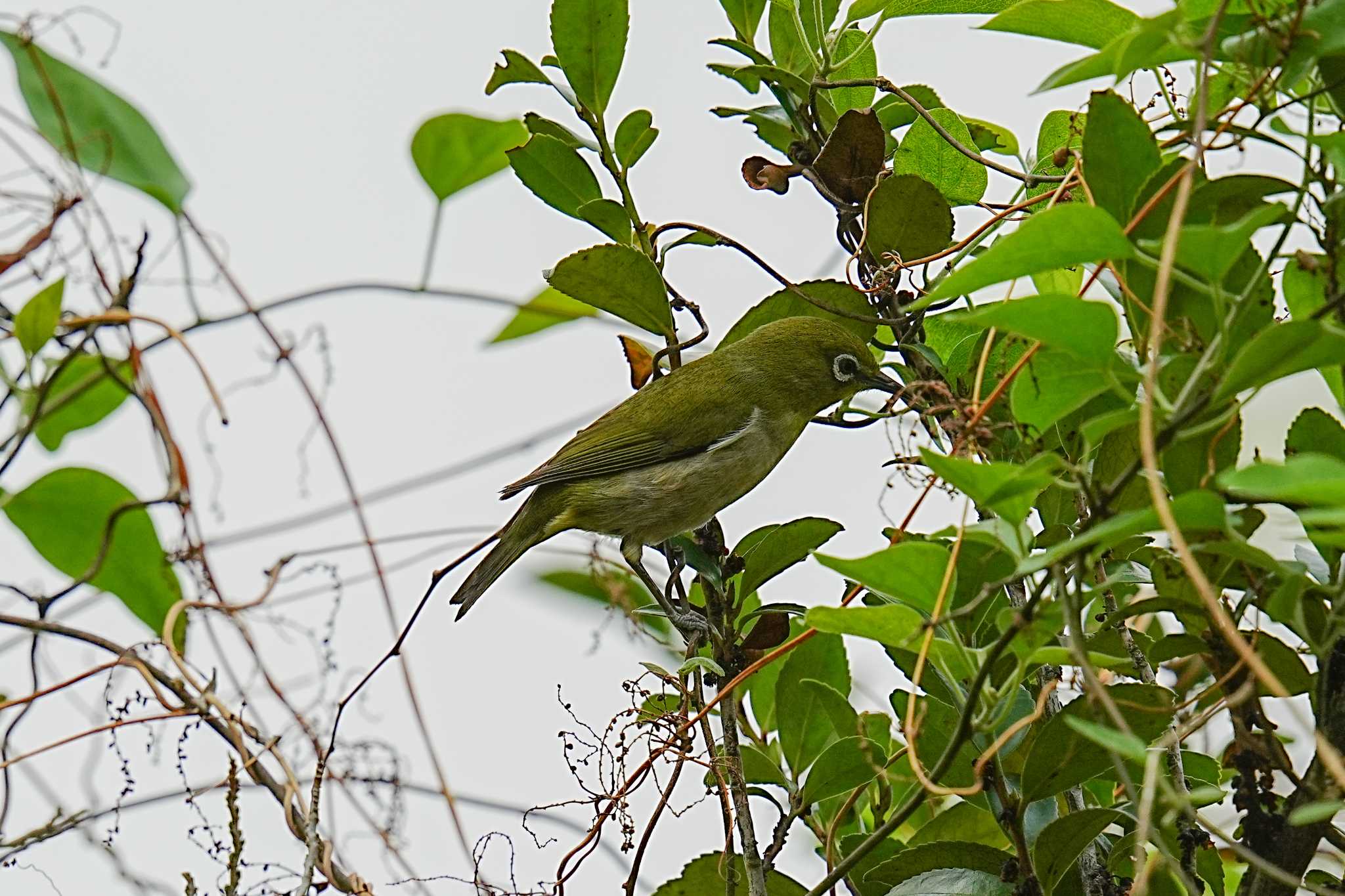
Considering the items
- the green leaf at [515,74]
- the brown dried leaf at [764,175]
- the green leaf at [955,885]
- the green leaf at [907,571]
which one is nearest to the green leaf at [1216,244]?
the green leaf at [907,571]

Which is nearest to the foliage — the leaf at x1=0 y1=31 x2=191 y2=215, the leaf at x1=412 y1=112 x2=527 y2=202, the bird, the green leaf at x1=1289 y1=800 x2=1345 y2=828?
the green leaf at x1=1289 y1=800 x2=1345 y2=828

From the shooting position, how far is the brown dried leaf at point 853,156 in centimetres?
118

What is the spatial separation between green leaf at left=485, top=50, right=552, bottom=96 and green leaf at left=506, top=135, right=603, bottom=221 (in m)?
0.10

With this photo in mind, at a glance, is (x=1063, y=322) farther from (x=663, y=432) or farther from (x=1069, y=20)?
(x=663, y=432)

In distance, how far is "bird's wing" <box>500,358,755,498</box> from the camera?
2379 mm

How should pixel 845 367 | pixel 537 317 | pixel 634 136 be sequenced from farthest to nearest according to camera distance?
pixel 845 367 < pixel 537 317 < pixel 634 136

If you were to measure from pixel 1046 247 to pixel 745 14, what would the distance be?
744 mm

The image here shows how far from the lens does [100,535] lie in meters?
1.56

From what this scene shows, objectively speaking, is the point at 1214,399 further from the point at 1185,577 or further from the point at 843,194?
the point at 843,194

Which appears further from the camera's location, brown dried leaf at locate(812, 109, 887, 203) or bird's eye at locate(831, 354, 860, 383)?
bird's eye at locate(831, 354, 860, 383)

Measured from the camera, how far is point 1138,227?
853mm

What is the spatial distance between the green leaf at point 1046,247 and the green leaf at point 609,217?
65 centimetres

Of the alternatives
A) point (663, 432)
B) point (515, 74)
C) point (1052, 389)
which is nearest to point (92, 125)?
point (515, 74)

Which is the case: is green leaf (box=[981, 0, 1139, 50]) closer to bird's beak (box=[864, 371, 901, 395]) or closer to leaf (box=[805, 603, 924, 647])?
leaf (box=[805, 603, 924, 647])
